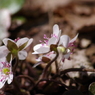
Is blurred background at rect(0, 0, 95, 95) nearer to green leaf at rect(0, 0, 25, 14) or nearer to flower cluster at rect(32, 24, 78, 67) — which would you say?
green leaf at rect(0, 0, 25, 14)

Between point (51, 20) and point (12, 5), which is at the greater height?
point (12, 5)

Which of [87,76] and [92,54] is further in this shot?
[92,54]

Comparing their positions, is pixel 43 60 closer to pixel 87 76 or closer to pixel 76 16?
pixel 87 76

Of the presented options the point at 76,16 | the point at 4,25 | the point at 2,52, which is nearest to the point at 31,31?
the point at 4,25

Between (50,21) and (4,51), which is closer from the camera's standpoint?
(4,51)

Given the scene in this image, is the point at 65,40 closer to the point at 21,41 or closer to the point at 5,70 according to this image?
the point at 21,41

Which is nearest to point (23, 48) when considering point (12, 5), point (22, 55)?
point (22, 55)

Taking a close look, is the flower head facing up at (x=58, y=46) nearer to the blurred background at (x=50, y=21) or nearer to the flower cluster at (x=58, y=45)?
the flower cluster at (x=58, y=45)
